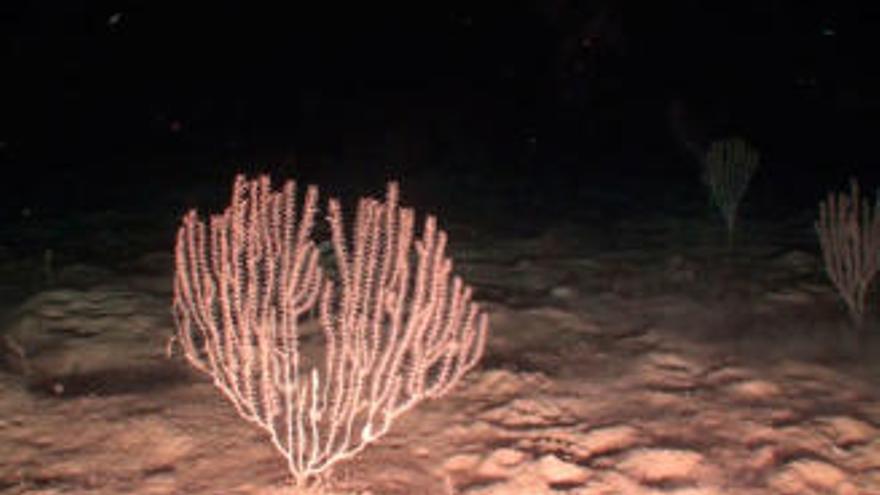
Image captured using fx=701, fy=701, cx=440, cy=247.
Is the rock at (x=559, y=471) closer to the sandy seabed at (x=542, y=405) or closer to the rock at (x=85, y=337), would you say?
the sandy seabed at (x=542, y=405)

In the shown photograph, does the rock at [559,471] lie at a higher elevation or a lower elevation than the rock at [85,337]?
lower

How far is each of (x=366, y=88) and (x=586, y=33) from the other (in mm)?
6482

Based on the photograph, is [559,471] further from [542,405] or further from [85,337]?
[85,337]

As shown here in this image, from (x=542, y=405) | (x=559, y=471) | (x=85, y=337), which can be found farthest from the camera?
(x=85, y=337)

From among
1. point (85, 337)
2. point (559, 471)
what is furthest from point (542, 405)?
point (85, 337)

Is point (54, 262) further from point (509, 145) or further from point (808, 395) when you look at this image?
point (509, 145)

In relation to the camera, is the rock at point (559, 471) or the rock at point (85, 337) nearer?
the rock at point (559, 471)

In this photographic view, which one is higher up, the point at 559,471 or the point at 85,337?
the point at 85,337

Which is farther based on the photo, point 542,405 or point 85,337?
point 85,337

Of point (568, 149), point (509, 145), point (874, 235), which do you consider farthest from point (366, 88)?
point (874, 235)

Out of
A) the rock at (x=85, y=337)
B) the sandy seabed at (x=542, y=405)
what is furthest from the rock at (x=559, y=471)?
the rock at (x=85, y=337)

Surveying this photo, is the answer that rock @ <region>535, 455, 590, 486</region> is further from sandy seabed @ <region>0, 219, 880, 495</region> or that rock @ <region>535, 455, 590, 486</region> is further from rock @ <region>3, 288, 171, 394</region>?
rock @ <region>3, 288, 171, 394</region>

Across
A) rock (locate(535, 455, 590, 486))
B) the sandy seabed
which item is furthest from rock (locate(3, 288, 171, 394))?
rock (locate(535, 455, 590, 486))

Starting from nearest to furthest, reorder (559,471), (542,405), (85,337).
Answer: (559,471) → (542,405) → (85,337)
